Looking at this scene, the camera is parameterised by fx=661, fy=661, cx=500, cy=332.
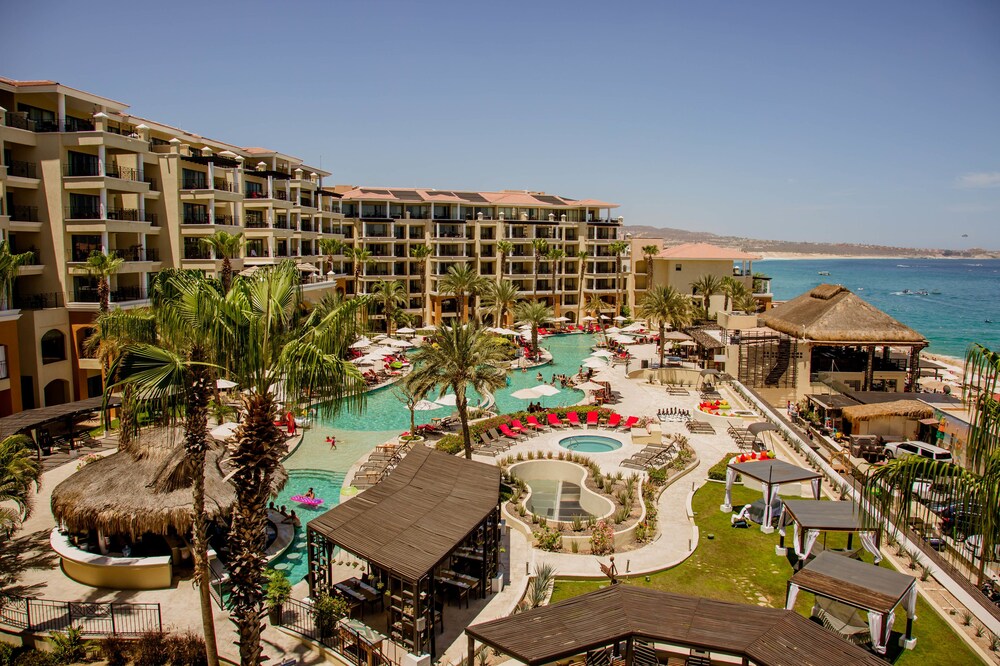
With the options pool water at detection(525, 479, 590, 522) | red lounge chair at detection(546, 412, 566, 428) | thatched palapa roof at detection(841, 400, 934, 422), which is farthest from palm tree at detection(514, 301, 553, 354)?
pool water at detection(525, 479, 590, 522)

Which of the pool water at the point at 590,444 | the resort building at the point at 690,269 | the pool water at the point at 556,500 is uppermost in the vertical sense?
the resort building at the point at 690,269

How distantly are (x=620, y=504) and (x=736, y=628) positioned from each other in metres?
12.2

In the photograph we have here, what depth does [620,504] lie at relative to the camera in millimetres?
23391

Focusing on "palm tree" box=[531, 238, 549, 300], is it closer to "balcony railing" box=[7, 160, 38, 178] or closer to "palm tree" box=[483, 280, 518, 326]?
"palm tree" box=[483, 280, 518, 326]

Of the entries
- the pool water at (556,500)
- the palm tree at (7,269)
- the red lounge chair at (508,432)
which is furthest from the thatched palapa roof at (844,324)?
the palm tree at (7,269)

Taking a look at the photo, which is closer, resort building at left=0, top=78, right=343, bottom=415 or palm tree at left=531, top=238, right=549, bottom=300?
resort building at left=0, top=78, right=343, bottom=415

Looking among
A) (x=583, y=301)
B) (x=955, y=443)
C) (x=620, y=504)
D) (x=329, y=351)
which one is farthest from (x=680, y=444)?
(x=583, y=301)

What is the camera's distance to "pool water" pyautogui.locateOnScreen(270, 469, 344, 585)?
1862 cm

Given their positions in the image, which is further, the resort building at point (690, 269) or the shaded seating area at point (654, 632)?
the resort building at point (690, 269)

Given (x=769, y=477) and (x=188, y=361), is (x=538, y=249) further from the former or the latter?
(x=188, y=361)

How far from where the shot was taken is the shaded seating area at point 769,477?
21406 millimetres

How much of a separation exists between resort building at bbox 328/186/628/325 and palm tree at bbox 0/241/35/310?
34.8 metres

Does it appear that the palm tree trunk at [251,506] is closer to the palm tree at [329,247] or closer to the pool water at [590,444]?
the pool water at [590,444]

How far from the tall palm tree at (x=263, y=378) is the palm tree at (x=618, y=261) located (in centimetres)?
6214
